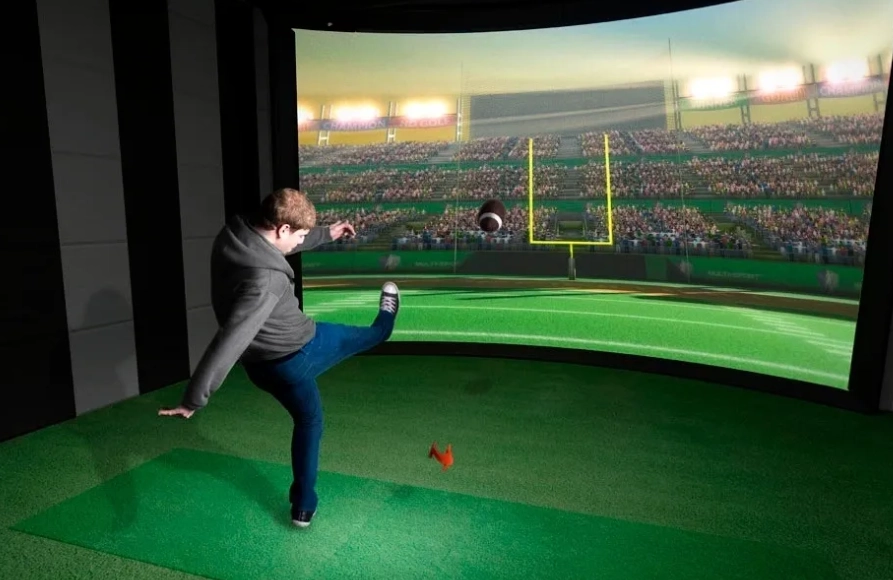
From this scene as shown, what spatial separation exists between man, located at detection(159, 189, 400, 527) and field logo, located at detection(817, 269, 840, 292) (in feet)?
12.3

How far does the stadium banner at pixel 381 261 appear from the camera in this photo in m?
6.07

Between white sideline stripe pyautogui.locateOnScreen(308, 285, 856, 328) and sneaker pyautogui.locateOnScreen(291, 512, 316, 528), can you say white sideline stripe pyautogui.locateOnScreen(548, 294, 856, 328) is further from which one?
sneaker pyautogui.locateOnScreen(291, 512, 316, 528)

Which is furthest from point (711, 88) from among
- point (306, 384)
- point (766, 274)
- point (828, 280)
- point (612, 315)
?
point (306, 384)

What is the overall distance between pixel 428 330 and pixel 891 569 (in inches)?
168

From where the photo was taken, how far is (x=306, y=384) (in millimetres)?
2465

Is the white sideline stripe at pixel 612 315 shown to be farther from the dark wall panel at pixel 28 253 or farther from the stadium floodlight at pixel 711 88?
the dark wall panel at pixel 28 253

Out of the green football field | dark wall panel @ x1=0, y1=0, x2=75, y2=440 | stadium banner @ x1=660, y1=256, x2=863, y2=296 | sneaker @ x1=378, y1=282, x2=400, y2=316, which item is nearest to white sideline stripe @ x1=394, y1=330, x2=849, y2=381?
the green football field

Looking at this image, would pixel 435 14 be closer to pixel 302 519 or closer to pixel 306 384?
pixel 306 384

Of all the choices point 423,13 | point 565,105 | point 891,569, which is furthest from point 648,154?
point 891,569

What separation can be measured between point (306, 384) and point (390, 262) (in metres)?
3.79

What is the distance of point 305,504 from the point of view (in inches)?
103

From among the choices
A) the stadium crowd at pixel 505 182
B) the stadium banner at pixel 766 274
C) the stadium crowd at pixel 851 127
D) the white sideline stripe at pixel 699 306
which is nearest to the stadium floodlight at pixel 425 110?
the stadium crowd at pixel 505 182

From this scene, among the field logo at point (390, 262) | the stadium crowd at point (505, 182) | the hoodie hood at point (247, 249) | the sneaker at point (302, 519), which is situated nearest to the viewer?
the hoodie hood at point (247, 249)

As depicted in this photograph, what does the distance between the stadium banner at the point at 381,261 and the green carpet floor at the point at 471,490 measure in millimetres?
1797
